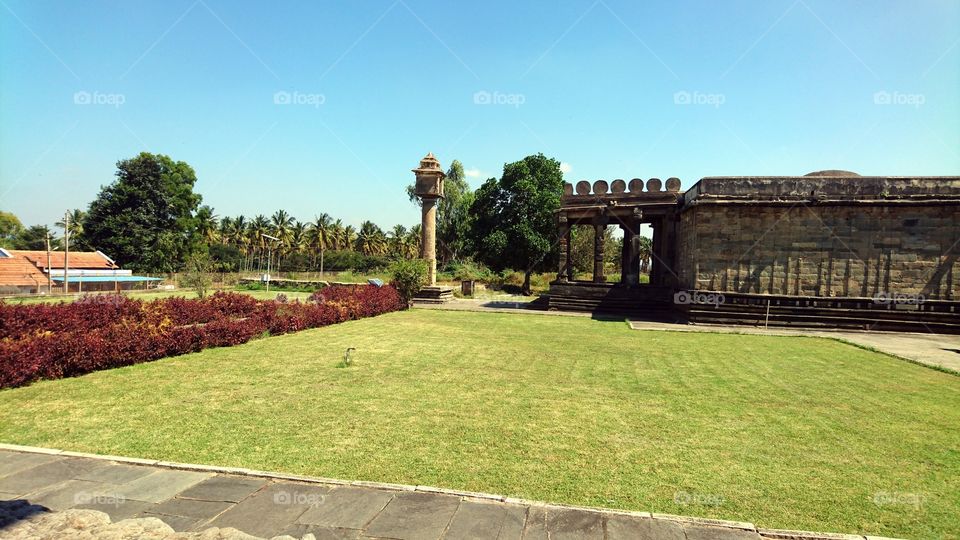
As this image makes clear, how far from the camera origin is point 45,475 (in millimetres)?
3844

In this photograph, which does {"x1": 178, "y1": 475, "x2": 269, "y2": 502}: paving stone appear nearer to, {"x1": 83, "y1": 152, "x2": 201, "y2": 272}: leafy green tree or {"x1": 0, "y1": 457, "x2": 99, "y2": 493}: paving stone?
{"x1": 0, "y1": 457, "x2": 99, "y2": 493}: paving stone

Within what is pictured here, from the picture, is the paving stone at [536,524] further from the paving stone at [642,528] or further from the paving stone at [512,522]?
the paving stone at [642,528]

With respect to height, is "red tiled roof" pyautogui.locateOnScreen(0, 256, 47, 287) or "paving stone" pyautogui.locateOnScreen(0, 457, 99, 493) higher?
"red tiled roof" pyautogui.locateOnScreen(0, 256, 47, 287)

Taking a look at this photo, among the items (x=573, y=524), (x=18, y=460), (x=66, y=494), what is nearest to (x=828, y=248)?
(x=573, y=524)

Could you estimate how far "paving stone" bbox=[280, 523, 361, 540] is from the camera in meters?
3.03

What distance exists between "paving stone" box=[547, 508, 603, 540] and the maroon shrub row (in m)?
8.32

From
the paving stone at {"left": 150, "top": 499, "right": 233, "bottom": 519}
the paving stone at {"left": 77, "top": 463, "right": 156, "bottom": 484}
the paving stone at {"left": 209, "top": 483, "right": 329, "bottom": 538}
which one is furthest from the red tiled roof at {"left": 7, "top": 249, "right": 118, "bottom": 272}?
the paving stone at {"left": 209, "top": 483, "right": 329, "bottom": 538}

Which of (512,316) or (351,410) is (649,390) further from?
(512,316)

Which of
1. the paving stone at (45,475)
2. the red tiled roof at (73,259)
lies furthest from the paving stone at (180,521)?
the red tiled roof at (73,259)

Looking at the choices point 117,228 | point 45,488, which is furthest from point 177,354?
point 117,228

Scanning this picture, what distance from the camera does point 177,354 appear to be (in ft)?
31.0

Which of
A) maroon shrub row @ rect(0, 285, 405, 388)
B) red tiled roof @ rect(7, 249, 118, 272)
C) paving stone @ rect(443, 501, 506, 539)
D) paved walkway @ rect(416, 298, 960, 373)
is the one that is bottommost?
paving stone @ rect(443, 501, 506, 539)

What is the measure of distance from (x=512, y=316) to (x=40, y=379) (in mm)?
13632

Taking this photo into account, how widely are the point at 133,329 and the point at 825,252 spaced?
19.6 meters
